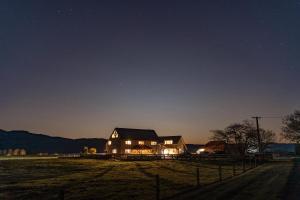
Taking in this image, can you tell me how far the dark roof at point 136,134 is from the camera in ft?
360

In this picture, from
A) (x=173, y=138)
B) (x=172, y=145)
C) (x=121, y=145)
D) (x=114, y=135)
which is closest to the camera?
(x=121, y=145)

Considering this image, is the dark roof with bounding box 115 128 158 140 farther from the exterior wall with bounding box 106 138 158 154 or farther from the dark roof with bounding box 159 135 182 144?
the dark roof with bounding box 159 135 182 144

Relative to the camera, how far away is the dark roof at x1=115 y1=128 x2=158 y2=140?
10969cm

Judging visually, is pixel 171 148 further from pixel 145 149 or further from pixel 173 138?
pixel 145 149

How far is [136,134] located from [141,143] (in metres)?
3.76

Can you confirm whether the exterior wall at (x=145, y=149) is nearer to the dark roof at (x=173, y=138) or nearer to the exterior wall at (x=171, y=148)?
the exterior wall at (x=171, y=148)

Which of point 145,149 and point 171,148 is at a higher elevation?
point 171,148

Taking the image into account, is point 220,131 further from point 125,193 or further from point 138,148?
point 125,193

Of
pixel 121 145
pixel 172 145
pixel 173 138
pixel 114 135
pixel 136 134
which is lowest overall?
pixel 121 145

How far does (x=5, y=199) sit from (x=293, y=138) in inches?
2373

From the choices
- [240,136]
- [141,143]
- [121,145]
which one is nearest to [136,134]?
[141,143]

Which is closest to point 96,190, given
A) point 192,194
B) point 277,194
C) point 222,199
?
point 192,194

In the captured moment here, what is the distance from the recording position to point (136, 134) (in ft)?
370

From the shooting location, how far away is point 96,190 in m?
23.0
